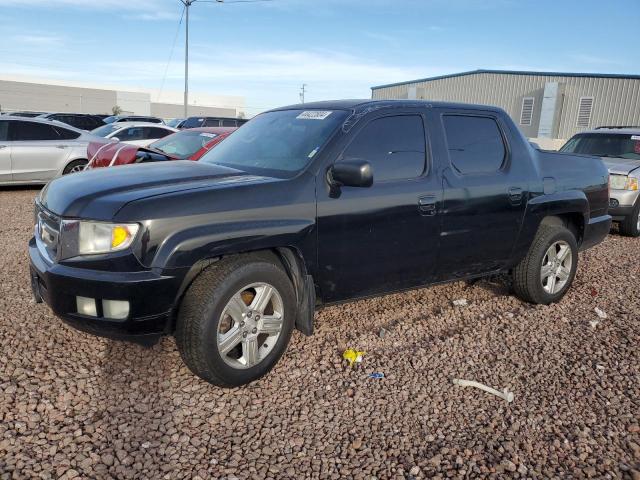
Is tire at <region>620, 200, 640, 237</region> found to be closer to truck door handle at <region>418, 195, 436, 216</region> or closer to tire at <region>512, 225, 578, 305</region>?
tire at <region>512, 225, 578, 305</region>

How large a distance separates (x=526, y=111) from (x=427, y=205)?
2786 cm

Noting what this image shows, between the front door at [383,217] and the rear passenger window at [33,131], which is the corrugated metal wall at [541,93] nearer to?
the rear passenger window at [33,131]

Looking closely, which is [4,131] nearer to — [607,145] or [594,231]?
[594,231]

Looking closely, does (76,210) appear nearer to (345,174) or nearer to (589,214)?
(345,174)

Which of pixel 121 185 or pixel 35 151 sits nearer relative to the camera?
pixel 121 185

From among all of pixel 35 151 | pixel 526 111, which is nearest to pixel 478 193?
pixel 35 151

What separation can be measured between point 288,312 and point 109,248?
114cm

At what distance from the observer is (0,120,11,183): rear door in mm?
10016

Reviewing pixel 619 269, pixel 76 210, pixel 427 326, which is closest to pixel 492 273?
pixel 427 326

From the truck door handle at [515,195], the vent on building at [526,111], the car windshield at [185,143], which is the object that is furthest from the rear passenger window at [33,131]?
the vent on building at [526,111]

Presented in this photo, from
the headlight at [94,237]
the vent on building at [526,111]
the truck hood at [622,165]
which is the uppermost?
the vent on building at [526,111]

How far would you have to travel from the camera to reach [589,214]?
5.07 m

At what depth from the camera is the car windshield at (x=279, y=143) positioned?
354cm

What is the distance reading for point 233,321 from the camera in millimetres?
3189
